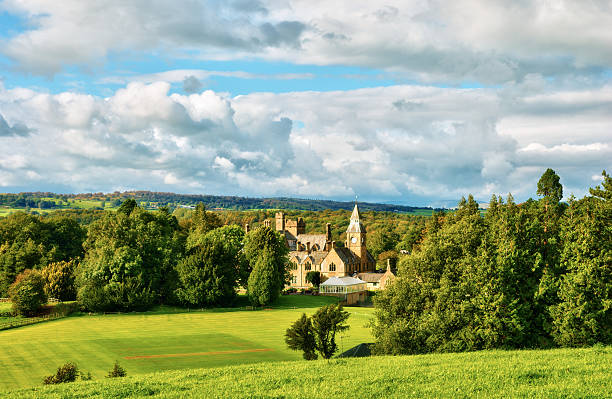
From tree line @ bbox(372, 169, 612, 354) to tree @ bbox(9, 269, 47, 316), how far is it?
47764 mm

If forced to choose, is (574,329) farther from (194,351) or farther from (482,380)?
(194,351)

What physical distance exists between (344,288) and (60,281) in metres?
45.0

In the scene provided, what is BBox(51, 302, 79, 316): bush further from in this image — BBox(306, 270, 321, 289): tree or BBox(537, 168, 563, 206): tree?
BBox(537, 168, 563, 206): tree

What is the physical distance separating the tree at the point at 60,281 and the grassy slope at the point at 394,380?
57.9 m

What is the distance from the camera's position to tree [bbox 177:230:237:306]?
75.3 meters

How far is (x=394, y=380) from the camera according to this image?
2125cm

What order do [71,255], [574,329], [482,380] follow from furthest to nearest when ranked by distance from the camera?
[71,255] < [574,329] < [482,380]

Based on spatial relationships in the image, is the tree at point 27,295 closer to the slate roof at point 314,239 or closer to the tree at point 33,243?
the tree at point 33,243

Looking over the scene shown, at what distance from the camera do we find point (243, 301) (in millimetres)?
84188

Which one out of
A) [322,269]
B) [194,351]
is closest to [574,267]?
[194,351]

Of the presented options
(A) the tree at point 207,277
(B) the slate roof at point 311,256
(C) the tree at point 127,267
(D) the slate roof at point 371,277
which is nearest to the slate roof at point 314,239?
(B) the slate roof at point 311,256

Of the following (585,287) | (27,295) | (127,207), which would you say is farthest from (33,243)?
(585,287)

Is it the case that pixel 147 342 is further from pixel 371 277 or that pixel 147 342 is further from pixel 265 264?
pixel 371 277

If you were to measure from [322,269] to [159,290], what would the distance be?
3885 centimetres
